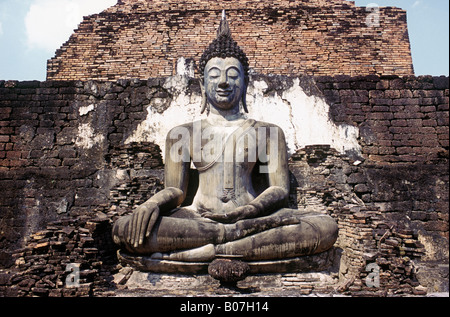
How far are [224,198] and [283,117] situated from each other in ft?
5.74

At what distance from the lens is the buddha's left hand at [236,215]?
3844mm

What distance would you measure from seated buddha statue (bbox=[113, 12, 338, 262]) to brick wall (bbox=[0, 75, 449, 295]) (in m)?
0.88

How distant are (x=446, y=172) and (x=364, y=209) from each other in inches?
48.7

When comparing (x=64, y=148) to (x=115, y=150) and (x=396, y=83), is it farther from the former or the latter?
(x=396, y=83)

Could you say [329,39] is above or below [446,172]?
above

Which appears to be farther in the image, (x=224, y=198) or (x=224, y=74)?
(x=224, y=74)

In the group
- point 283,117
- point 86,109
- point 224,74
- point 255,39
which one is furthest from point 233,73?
point 255,39

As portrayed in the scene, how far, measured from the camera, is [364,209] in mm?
4918

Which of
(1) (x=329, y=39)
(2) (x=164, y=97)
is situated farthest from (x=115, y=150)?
(1) (x=329, y=39)

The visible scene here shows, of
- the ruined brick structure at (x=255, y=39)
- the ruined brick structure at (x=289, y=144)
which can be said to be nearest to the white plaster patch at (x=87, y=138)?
the ruined brick structure at (x=289, y=144)

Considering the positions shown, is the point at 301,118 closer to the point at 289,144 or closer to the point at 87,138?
the point at 289,144

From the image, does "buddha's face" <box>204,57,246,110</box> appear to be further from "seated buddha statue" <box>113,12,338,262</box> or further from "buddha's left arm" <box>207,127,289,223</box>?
"buddha's left arm" <box>207,127,289,223</box>

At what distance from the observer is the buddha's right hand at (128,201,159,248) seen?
3.74 meters

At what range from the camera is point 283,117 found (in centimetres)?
548
